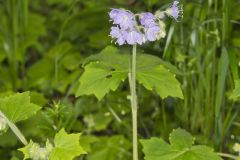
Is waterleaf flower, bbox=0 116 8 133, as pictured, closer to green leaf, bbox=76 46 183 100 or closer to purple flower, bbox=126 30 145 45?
green leaf, bbox=76 46 183 100

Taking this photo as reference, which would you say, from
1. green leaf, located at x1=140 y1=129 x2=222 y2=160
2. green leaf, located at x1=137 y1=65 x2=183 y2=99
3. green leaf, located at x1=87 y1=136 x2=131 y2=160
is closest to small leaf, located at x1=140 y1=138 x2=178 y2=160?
green leaf, located at x1=140 y1=129 x2=222 y2=160

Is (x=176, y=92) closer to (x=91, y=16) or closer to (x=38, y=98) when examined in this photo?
(x=38, y=98)

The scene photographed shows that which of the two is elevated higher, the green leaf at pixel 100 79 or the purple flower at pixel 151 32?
the purple flower at pixel 151 32

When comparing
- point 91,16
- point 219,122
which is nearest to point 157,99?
point 219,122

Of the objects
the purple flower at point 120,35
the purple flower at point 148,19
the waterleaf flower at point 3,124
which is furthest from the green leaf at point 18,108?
the purple flower at point 148,19

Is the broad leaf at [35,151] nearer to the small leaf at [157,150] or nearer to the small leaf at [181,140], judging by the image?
the small leaf at [157,150]

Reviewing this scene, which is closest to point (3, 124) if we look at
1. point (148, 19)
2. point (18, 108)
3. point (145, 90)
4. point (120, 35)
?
point (18, 108)
